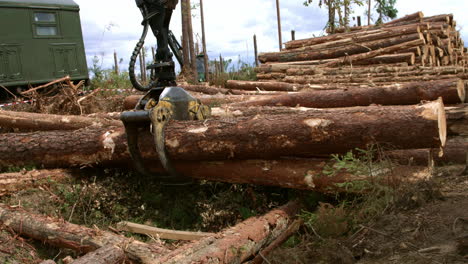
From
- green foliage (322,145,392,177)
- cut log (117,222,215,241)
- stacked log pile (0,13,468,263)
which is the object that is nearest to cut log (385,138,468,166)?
stacked log pile (0,13,468,263)

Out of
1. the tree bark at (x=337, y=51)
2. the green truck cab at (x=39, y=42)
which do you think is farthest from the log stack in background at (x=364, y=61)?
the green truck cab at (x=39, y=42)

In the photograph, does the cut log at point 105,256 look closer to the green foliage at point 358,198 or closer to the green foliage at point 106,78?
the green foliage at point 358,198

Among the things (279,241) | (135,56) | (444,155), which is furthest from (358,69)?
(279,241)

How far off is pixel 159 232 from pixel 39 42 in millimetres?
10513

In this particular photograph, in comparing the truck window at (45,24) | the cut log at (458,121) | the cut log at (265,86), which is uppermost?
the truck window at (45,24)

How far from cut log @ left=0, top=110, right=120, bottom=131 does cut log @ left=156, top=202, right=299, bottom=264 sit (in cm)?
313

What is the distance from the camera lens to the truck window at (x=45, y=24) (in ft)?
41.2

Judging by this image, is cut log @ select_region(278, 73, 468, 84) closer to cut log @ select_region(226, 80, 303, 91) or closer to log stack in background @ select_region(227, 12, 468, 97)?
log stack in background @ select_region(227, 12, 468, 97)

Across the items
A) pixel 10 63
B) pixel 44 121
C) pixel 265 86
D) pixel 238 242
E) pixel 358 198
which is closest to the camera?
pixel 238 242

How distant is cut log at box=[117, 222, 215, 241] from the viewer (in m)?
3.92

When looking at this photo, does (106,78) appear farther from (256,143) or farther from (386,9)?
(386,9)

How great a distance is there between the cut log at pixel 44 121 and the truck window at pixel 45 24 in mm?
6909

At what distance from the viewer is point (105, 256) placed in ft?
10.6

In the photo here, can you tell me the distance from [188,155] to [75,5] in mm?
10839
